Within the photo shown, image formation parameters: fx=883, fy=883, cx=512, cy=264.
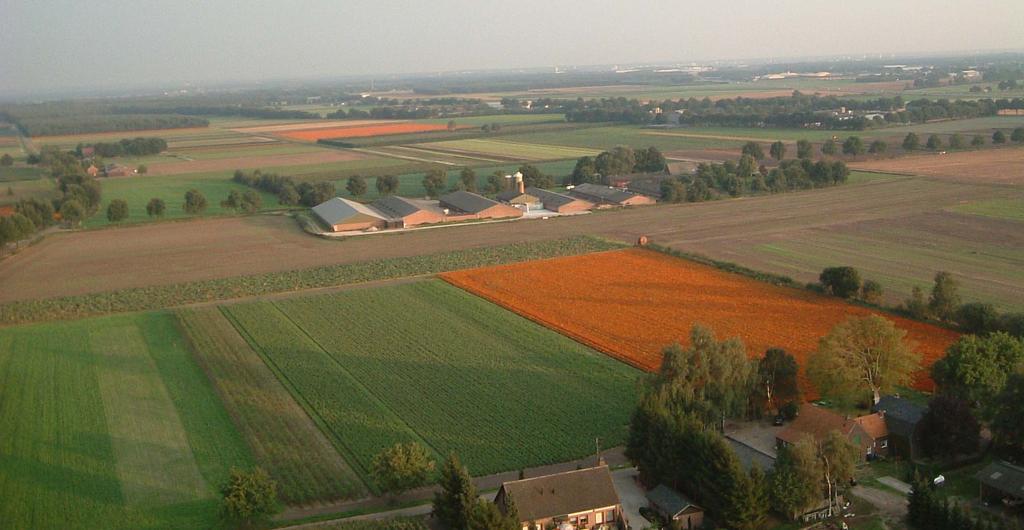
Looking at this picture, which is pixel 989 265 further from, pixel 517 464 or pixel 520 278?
pixel 517 464

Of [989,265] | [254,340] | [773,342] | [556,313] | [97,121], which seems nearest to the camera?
[773,342]

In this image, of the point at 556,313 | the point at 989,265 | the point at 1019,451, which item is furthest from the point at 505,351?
the point at 989,265

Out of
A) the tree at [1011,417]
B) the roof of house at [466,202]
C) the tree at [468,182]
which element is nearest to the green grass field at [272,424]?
the tree at [1011,417]

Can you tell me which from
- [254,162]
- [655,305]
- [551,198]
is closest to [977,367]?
[655,305]

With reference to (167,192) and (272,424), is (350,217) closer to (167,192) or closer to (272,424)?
(167,192)

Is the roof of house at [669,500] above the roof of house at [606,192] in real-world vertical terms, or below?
below

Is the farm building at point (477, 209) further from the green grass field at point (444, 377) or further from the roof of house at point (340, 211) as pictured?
the green grass field at point (444, 377)

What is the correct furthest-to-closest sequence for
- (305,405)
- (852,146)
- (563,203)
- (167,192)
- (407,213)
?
(852,146) → (167,192) → (563,203) → (407,213) → (305,405)
